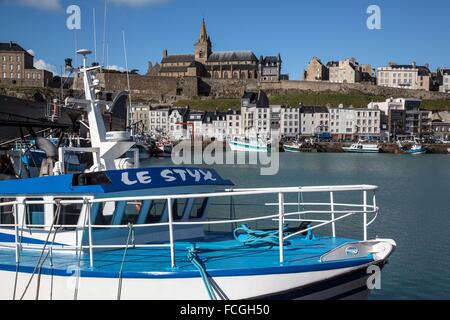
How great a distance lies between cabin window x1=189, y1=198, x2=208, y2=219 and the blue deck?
2.10 ft

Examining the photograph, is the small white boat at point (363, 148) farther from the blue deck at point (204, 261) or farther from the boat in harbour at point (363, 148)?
the blue deck at point (204, 261)

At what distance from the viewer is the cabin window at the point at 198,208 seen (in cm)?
1181

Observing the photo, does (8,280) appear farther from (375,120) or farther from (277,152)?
(375,120)

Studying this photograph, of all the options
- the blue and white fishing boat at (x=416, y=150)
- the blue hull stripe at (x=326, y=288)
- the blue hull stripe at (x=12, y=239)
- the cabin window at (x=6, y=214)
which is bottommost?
the blue and white fishing boat at (x=416, y=150)

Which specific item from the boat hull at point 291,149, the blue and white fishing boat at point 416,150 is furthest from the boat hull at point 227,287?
the blue and white fishing boat at point 416,150

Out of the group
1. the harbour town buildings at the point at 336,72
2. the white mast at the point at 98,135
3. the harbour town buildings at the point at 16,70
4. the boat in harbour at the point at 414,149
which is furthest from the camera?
the harbour town buildings at the point at 336,72

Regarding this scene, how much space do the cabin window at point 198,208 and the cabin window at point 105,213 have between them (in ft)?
5.98

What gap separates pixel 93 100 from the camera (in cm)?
1306

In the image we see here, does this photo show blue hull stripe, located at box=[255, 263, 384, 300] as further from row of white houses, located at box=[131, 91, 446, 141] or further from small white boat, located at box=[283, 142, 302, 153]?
row of white houses, located at box=[131, 91, 446, 141]

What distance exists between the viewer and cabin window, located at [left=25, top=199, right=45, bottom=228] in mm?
11328

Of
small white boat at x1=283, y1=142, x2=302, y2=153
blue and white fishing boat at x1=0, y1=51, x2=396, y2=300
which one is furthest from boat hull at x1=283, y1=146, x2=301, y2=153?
blue and white fishing boat at x1=0, y1=51, x2=396, y2=300

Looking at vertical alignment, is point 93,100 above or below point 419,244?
above
